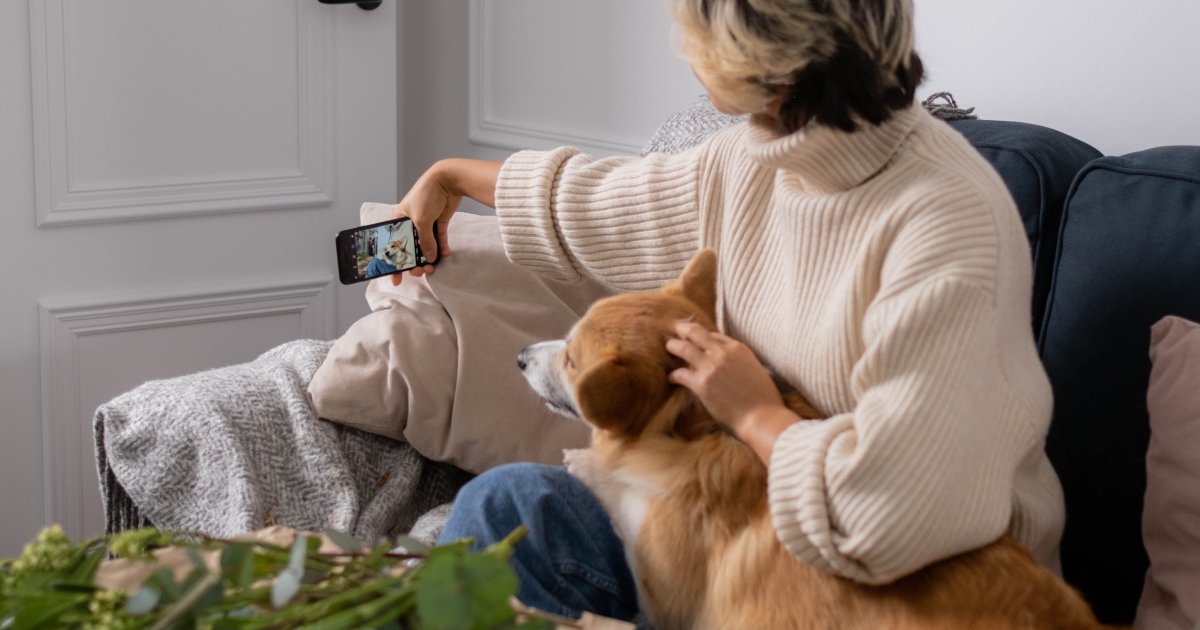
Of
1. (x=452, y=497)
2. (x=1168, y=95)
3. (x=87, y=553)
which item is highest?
(x=1168, y=95)

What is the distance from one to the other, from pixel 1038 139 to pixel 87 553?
1307 millimetres

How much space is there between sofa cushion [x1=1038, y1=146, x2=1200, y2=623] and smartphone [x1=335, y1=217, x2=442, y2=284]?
2.97ft

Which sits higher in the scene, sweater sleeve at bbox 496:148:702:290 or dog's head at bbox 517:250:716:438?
sweater sleeve at bbox 496:148:702:290

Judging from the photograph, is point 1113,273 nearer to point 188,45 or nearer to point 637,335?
point 637,335

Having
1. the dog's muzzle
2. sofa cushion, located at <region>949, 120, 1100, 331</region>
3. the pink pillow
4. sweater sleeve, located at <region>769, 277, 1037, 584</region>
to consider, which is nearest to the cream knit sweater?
sweater sleeve, located at <region>769, 277, 1037, 584</region>

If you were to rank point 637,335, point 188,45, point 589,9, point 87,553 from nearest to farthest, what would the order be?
point 87,553
point 637,335
point 188,45
point 589,9

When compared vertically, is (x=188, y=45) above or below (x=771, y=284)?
above

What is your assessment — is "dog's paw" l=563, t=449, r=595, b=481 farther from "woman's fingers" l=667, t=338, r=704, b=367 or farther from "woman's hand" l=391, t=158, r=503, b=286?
"woman's hand" l=391, t=158, r=503, b=286

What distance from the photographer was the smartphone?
1.75 metres

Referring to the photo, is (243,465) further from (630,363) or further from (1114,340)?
(1114,340)

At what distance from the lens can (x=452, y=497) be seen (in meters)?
1.75

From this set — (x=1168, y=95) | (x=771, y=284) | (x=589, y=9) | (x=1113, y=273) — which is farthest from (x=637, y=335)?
(x=589, y=9)

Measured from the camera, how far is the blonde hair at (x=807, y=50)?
3.53 feet

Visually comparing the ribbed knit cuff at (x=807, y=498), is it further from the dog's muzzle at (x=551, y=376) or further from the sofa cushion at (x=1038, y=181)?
the sofa cushion at (x=1038, y=181)
